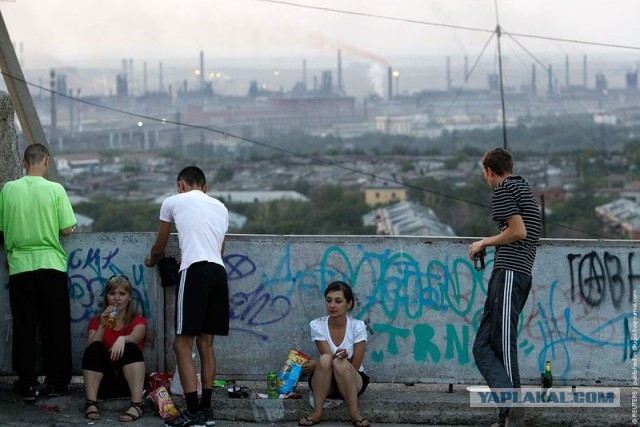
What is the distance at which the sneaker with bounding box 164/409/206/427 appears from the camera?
6328 mm

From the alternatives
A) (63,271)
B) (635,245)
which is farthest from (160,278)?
(635,245)

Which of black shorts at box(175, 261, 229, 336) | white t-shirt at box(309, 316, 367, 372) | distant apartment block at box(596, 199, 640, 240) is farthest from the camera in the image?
distant apartment block at box(596, 199, 640, 240)

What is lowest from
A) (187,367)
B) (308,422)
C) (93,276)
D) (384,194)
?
(308,422)

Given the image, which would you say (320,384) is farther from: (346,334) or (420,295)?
(420,295)

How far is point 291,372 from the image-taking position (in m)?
6.77

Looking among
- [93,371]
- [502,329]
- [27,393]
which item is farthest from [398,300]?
[27,393]

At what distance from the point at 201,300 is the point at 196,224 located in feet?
1.49

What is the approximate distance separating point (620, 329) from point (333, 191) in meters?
83.3

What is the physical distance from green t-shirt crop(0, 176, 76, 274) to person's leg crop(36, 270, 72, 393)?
132 mm

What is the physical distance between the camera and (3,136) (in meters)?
7.48

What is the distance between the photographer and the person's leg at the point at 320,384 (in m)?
6.38

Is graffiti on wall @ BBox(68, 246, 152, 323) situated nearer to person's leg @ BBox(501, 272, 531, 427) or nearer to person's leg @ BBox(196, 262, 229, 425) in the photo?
person's leg @ BBox(196, 262, 229, 425)

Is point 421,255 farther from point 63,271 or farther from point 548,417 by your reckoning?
point 63,271

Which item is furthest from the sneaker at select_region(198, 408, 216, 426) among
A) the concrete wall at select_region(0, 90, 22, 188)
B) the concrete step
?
the concrete wall at select_region(0, 90, 22, 188)
